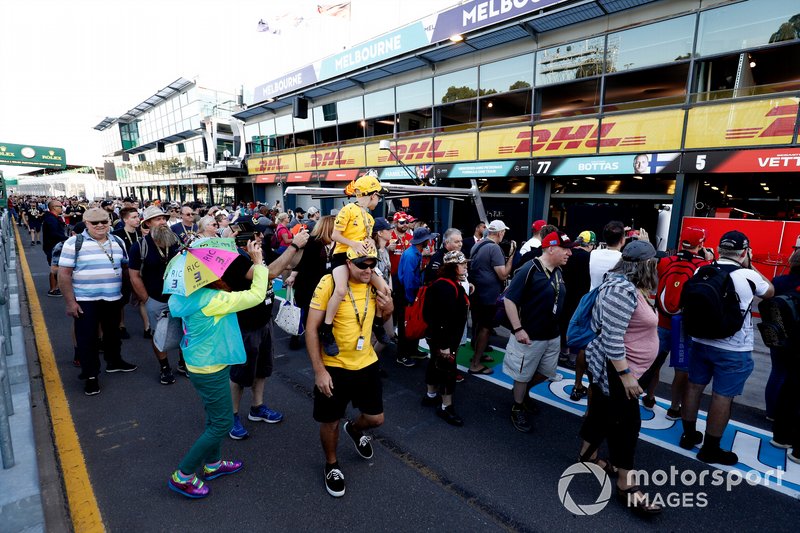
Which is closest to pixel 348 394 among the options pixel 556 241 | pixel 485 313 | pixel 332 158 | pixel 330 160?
pixel 556 241

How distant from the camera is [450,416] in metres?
3.80

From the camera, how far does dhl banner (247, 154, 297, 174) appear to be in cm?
2331

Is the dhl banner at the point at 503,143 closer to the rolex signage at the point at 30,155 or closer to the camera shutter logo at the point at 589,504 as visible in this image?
the camera shutter logo at the point at 589,504

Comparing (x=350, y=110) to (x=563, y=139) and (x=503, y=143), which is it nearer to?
(x=503, y=143)

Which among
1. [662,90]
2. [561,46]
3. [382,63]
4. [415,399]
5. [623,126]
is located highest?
[382,63]

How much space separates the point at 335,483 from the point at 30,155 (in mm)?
58011

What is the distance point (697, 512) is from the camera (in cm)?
270

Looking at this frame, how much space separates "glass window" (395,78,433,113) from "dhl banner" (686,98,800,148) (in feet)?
30.5

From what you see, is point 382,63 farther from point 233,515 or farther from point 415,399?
point 233,515

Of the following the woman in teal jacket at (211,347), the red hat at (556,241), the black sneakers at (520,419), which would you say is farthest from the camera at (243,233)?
the black sneakers at (520,419)

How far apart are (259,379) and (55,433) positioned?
1852 millimetres

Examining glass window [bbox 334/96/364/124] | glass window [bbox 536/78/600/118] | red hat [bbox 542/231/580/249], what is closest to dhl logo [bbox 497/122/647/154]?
glass window [bbox 536/78/600/118]

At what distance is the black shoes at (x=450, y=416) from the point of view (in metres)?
3.75

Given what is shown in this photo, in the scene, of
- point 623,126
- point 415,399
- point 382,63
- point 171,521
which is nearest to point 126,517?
point 171,521
